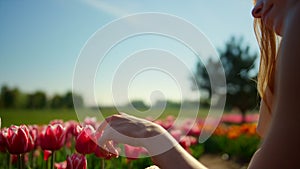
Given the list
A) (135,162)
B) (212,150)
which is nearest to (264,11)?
(135,162)

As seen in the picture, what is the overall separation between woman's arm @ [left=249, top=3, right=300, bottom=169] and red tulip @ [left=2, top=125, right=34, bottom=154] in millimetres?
1041

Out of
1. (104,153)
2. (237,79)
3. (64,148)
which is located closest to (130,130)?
(104,153)

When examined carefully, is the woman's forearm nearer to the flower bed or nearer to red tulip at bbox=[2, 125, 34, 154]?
the flower bed

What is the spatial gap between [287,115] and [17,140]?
3.67 ft

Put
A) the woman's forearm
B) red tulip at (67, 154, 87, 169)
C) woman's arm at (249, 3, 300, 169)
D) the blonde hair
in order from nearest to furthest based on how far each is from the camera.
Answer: woman's arm at (249, 3, 300, 169) < the woman's forearm < the blonde hair < red tulip at (67, 154, 87, 169)

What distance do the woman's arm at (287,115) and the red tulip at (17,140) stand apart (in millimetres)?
1041

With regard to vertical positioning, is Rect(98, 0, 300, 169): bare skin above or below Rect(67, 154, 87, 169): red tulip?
above

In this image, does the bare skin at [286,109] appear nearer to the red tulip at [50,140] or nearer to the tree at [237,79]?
the red tulip at [50,140]

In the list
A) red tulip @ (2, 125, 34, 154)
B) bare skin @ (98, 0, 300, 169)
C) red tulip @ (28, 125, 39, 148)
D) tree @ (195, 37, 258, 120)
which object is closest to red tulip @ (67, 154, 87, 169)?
red tulip @ (2, 125, 34, 154)

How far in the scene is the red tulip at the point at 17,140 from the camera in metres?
1.68

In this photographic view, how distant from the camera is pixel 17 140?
1.69 m

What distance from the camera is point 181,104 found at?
143cm

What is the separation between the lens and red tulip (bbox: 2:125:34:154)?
168cm

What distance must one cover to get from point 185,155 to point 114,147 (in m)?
0.28
